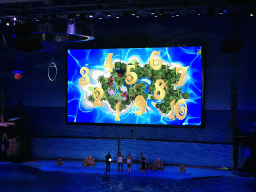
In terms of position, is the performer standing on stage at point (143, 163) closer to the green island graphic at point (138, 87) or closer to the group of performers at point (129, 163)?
the group of performers at point (129, 163)

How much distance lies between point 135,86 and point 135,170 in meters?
2.86

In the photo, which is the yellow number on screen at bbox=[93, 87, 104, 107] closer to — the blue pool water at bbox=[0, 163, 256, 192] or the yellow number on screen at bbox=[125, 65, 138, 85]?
the yellow number on screen at bbox=[125, 65, 138, 85]

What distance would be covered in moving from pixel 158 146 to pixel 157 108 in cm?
130

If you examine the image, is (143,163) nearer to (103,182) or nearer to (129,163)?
(129,163)

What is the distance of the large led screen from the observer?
38.1 feet

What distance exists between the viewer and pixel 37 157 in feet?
42.5

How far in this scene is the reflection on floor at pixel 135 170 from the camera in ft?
34.7

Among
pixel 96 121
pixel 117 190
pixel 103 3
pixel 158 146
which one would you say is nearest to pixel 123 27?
pixel 103 3

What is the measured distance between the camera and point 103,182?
987 centimetres

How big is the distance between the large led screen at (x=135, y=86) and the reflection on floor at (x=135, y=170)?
1.51 metres

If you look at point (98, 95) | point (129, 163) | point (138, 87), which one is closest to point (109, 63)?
point (98, 95)

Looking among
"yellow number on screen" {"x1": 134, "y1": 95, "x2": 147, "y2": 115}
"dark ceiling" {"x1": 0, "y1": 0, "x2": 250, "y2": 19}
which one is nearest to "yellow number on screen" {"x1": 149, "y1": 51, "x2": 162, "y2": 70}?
"yellow number on screen" {"x1": 134, "y1": 95, "x2": 147, "y2": 115}

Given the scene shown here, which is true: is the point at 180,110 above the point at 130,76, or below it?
below

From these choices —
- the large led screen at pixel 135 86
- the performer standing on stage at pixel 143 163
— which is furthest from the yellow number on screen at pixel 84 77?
the performer standing on stage at pixel 143 163
